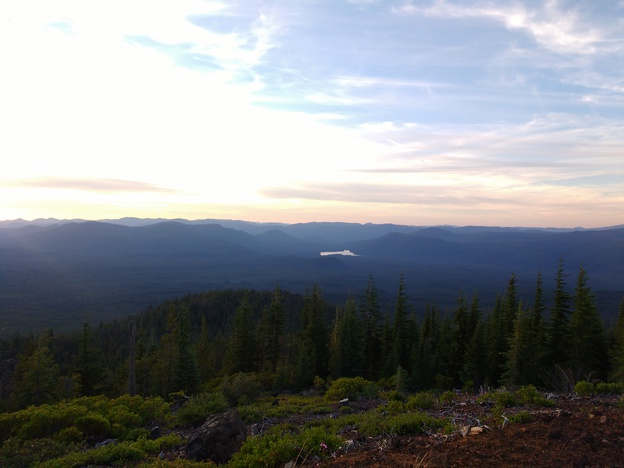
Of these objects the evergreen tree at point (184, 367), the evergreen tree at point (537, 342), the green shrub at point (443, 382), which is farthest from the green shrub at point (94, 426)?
the evergreen tree at point (537, 342)

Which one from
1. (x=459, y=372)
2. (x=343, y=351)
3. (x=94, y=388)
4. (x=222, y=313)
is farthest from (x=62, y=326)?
(x=459, y=372)

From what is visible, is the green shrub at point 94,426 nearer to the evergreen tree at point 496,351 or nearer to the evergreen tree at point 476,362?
the evergreen tree at point 476,362

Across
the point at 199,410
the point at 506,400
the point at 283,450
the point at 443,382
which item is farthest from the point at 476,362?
the point at 283,450

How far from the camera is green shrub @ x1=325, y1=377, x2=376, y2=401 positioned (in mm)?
19234

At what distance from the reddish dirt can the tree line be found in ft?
62.8

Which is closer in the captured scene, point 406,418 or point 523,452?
point 523,452

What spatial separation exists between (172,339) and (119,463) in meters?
28.9

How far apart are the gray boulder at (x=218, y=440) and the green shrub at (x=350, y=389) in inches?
427

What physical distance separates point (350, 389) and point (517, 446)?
47.5 feet

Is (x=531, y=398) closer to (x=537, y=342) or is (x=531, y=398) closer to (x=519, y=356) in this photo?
(x=519, y=356)

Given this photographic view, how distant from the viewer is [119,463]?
9.40 m

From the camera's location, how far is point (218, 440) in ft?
29.0

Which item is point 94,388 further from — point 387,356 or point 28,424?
point 387,356

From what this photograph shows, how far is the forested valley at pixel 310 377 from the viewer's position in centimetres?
1024
